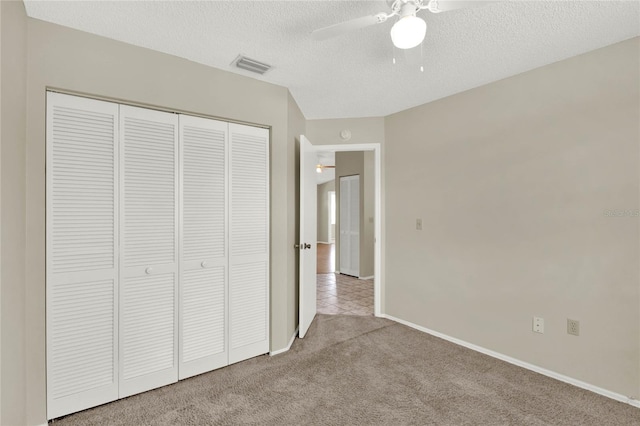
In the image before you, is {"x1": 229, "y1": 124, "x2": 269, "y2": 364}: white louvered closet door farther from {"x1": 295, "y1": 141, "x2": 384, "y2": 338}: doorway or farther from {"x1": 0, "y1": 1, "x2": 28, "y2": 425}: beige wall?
{"x1": 0, "y1": 1, "x2": 28, "y2": 425}: beige wall

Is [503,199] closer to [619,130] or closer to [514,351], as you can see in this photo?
[619,130]

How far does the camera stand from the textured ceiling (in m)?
1.69

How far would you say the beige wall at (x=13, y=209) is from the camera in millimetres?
1406

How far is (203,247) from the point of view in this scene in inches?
93.0

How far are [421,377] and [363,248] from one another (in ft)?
11.0

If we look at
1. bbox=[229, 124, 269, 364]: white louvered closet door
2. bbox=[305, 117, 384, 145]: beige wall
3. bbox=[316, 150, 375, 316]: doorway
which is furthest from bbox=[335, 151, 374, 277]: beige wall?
bbox=[229, 124, 269, 364]: white louvered closet door

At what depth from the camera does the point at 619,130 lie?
202cm

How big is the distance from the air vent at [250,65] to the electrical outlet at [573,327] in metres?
2.97

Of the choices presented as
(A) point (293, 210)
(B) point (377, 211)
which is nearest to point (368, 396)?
(A) point (293, 210)

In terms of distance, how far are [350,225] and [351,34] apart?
14.1 ft

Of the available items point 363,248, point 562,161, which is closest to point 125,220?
point 562,161

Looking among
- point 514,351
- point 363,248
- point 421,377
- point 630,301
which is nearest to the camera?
point 630,301

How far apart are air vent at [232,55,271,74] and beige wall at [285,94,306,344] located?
44 centimetres

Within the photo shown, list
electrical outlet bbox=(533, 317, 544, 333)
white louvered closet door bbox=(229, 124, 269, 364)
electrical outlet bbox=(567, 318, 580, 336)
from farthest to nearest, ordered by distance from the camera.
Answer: white louvered closet door bbox=(229, 124, 269, 364) → electrical outlet bbox=(533, 317, 544, 333) → electrical outlet bbox=(567, 318, 580, 336)
